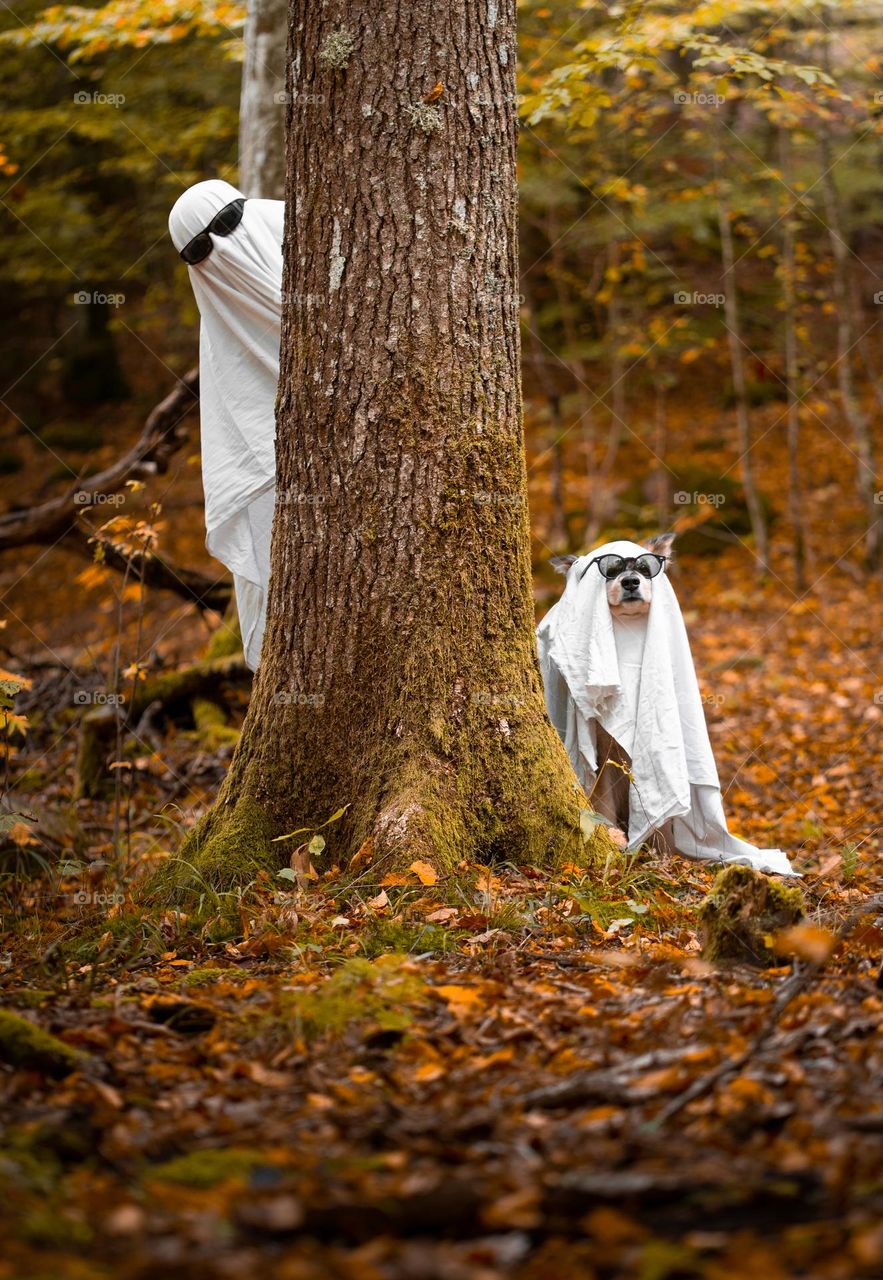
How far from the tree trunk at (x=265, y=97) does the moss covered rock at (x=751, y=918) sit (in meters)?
6.29

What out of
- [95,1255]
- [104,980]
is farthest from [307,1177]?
[104,980]

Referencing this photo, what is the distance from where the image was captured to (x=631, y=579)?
5031mm

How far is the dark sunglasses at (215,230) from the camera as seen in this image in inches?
197

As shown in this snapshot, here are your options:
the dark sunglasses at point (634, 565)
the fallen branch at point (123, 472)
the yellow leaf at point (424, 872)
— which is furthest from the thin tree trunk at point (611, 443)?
the yellow leaf at point (424, 872)

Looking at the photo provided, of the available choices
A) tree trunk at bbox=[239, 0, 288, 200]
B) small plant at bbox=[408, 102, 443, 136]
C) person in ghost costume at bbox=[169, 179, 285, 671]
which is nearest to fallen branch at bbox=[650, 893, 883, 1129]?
person in ghost costume at bbox=[169, 179, 285, 671]

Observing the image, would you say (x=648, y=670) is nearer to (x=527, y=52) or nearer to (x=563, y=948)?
(x=563, y=948)

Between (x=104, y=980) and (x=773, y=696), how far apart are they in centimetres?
677

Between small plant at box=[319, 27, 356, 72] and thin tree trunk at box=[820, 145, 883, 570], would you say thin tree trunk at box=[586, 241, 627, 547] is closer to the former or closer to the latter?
thin tree trunk at box=[820, 145, 883, 570]

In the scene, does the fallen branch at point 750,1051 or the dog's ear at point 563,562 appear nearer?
the fallen branch at point 750,1051

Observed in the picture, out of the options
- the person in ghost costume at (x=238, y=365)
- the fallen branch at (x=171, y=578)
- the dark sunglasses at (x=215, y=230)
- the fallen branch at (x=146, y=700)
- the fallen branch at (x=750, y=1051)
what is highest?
the dark sunglasses at (x=215, y=230)

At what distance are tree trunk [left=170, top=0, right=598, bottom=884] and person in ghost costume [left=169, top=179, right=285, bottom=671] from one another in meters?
0.73

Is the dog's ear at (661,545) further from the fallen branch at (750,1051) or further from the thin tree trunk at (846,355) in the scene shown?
the thin tree trunk at (846,355)

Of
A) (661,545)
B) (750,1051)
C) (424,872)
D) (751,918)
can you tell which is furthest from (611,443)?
(750,1051)

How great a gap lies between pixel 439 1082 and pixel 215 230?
3876 millimetres
